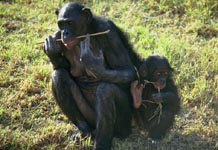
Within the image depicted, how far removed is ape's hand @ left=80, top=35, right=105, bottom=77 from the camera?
16.2ft

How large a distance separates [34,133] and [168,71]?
1.53 m

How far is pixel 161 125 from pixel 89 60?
106cm

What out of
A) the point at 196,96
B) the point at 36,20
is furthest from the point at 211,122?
the point at 36,20

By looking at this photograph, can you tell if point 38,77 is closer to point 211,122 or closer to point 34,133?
point 34,133

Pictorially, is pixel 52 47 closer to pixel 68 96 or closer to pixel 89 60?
pixel 89 60

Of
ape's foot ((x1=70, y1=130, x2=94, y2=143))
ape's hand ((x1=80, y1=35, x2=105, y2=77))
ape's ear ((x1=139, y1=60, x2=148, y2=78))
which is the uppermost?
ape's hand ((x1=80, y1=35, x2=105, y2=77))

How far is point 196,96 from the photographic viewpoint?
6.23 metres

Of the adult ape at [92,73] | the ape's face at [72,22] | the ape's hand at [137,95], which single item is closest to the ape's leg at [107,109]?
the adult ape at [92,73]

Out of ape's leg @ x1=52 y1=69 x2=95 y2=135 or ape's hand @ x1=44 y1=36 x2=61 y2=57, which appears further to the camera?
ape's leg @ x1=52 y1=69 x2=95 y2=135

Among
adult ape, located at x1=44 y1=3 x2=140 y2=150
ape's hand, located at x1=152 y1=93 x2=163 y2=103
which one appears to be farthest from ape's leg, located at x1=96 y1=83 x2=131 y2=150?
ape's hand, located at x1=152 y1=93 x2=163 y2=103

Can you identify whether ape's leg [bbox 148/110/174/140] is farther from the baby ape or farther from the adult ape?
Answer: the adult ape

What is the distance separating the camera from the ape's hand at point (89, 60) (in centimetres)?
495

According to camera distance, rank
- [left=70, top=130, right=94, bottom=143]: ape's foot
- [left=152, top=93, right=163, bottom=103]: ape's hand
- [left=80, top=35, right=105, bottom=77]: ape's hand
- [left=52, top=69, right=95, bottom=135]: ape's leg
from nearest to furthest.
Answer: [left=80, top=35, right=105, bottom=77]: ape's hand
[left=152, top=93, right=163, bottom=103]: ape's hand
[left=52, top=69, right=95, bottom=135]: ape's leg
[left=70, top=130, right=94, bottom=143]: ape's foot

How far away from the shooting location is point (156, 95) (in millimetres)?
5211
